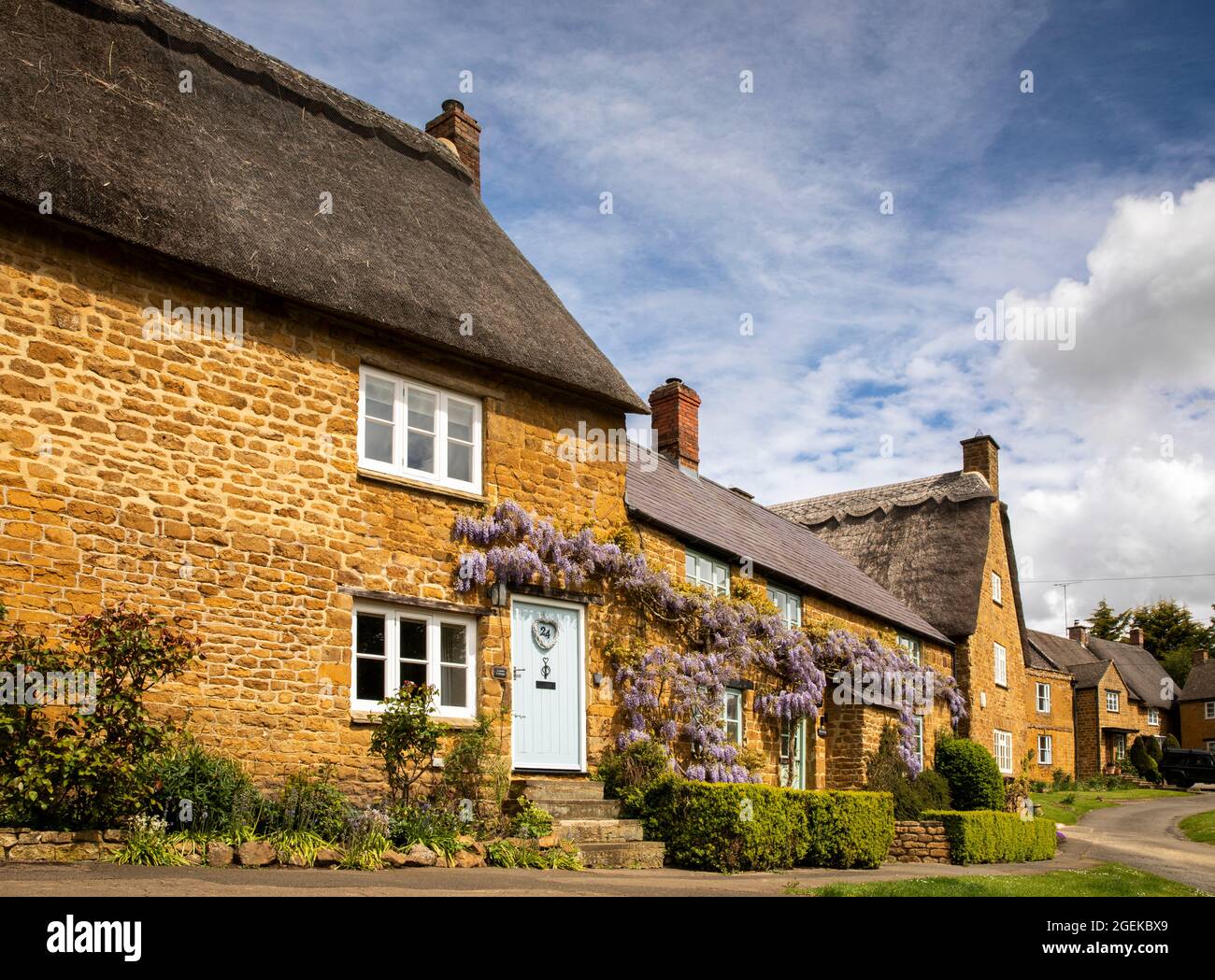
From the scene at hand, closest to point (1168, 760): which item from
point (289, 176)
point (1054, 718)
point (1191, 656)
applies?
point (1054, 718)

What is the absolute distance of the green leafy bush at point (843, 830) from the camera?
14195mm

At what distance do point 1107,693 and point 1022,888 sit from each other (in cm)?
4559

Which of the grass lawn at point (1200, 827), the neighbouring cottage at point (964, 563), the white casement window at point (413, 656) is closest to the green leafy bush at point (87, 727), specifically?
the white casement window at point (413, 656)

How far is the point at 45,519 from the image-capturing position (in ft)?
32.6

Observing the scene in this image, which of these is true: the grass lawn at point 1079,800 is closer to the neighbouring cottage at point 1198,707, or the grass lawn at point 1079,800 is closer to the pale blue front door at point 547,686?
the neighbouring cottage at point 1198,707

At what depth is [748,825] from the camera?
498 inches

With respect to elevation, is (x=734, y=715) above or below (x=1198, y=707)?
above

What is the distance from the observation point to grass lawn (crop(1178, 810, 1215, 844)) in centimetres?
2295

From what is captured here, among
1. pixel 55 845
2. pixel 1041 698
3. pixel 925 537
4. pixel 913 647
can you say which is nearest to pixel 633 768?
pixel 55 845

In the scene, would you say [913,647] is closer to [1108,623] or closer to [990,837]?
[990,837]

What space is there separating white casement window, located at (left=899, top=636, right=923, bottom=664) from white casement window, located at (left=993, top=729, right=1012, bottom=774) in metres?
4.60

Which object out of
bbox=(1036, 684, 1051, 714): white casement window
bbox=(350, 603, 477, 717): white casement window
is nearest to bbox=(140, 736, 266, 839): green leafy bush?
bbox=(350, 603, 477, 717): white casement window
